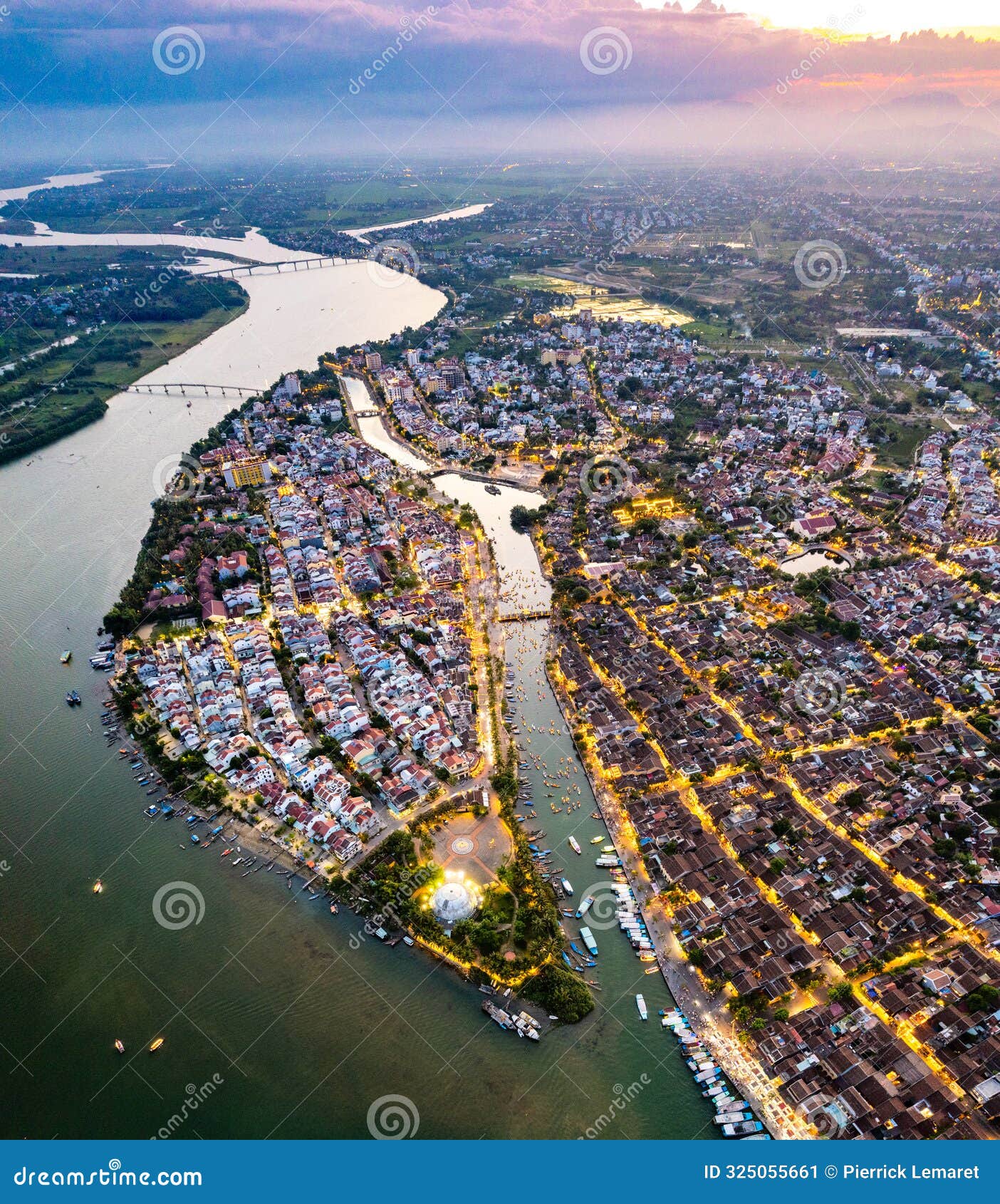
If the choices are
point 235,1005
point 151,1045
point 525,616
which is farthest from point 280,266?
point 151,1045

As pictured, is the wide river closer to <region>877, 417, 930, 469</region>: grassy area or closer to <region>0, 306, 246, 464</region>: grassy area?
<region>0, 306, 246, 464</region>: grassy area

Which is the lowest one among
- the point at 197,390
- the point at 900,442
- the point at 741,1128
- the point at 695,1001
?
the point at 741,1128

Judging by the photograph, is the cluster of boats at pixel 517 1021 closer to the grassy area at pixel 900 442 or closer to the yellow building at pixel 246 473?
the yellow building at pixel 246 473

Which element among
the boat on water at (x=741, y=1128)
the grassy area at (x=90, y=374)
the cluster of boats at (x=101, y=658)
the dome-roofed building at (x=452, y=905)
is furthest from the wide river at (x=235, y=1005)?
the grassy area at (x=90, y=374)

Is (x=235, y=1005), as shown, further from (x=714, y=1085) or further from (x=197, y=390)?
(x=197, y=390)

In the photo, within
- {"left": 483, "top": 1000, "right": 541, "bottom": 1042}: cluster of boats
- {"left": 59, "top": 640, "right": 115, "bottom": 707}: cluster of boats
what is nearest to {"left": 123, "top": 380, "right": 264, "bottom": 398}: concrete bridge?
{"left": 59, "top": 640, "right": 115, "bottom": 707}: cluster of boats

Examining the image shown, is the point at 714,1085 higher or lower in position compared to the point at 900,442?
lower

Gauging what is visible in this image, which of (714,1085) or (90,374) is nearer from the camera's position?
(714,1085)
